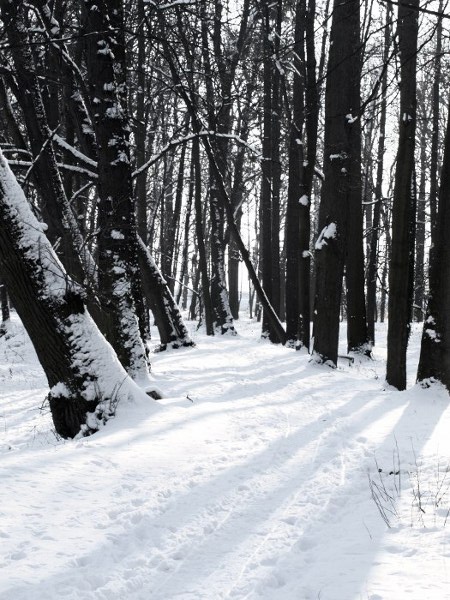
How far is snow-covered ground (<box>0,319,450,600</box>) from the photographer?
280cm

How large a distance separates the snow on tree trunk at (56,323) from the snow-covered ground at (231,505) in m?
0.31

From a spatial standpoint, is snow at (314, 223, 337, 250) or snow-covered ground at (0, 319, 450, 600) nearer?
snow-covered ground at (0, 319, 450, 600)

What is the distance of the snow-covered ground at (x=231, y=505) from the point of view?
280 centimetres

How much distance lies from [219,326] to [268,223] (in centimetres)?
368

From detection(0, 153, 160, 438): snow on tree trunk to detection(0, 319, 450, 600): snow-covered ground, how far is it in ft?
1.01

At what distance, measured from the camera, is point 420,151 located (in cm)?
2572

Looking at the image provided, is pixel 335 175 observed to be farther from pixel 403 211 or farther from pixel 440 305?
pixel 440 305

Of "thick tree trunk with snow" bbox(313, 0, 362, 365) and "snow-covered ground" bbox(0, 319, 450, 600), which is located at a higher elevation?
"thick tree trunk with snow" bbox(313, 0, 362, 365)

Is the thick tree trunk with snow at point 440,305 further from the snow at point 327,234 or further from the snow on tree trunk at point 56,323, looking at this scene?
the snow on tree trunk at point 56,323

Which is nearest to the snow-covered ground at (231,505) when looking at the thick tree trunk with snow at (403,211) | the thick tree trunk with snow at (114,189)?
the thick tree trunk with snow at (114,189)

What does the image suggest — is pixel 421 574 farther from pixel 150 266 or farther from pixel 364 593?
pixel 150 266

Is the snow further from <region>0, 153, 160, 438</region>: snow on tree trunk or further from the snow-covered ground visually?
<region>0, 153, 160, 438</region>: snow on tree trunk

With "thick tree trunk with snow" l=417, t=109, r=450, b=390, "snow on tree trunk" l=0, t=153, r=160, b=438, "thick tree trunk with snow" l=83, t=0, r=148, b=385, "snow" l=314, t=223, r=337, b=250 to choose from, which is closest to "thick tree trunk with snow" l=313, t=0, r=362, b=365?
"snow" l=314, t=223, r=337, b=250

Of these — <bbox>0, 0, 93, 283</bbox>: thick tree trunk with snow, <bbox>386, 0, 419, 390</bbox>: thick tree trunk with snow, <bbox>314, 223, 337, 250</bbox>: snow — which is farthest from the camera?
<bbox>314, 223, 337, 250</bbox>: snow
